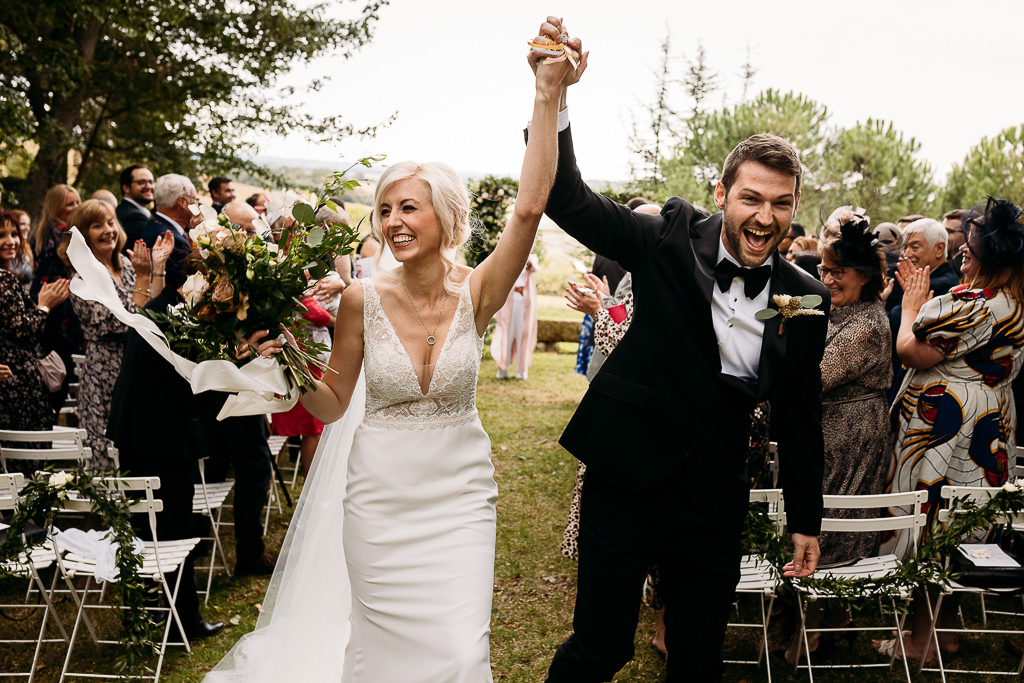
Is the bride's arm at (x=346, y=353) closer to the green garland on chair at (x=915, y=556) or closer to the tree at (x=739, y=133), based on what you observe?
the green garland on chair at (x=915, y=556)

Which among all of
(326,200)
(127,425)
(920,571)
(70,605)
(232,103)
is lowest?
(70,605)

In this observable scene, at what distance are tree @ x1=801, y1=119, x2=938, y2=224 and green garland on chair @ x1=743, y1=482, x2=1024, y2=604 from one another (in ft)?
42.0

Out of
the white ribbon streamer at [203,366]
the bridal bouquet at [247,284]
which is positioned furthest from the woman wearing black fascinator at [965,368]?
the white ribbon streamer at [203,366]

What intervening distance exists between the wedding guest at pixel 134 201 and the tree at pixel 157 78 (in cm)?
393

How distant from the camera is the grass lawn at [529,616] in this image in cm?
429

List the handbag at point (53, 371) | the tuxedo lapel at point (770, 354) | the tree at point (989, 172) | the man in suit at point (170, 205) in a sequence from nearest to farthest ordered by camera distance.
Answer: the tuxedo lapel at point (770, 354) < the man in suit at point (170, 205) < the handbag at point (53, 371) < the tree at point (989, 172)

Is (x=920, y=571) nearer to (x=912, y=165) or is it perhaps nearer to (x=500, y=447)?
(x=500, y=447)

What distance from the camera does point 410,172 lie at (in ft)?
10.4

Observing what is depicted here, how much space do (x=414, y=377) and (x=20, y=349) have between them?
3.90 metres

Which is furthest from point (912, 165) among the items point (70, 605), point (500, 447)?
point (70, 605)

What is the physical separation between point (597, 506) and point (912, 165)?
1596 centimetres

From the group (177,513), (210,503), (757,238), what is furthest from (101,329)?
(757,238)

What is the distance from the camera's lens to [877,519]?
3828mm

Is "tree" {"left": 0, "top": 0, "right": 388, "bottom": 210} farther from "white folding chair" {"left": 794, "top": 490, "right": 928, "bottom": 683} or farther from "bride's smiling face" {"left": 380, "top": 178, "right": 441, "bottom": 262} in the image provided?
"white folding chair" {"left": 794, "top": 490, "right": 928, "bottom": 683}
